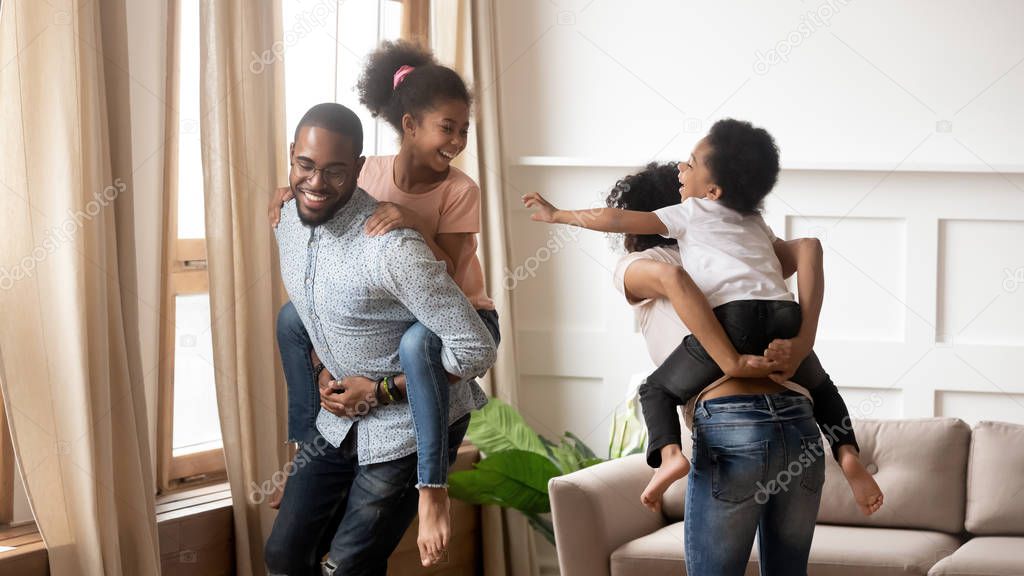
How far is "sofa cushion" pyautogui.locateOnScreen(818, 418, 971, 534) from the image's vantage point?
10.5ft

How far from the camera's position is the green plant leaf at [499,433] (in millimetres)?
3674

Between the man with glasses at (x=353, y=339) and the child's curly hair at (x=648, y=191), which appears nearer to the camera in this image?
the man with glasses at (x=353, y=339)

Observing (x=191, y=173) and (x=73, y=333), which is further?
(x=191, y=173)

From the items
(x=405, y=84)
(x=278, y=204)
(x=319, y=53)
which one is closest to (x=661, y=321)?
(x=405, y=84)

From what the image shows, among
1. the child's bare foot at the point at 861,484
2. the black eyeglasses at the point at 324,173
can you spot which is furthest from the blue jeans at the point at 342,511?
the child's bare foot at the point at 861,484

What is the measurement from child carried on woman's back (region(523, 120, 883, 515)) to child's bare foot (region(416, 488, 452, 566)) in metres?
0.37

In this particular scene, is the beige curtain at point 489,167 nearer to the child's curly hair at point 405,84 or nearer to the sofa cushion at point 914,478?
the sofa cushion at point 914,478

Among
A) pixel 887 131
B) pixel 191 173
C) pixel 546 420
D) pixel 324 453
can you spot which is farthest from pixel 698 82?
pixel 324 453

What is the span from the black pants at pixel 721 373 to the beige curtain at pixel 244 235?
139 cm

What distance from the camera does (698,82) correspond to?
4.05 m

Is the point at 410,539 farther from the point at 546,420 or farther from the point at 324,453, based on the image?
the point at 324,453

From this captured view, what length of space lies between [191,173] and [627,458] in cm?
161

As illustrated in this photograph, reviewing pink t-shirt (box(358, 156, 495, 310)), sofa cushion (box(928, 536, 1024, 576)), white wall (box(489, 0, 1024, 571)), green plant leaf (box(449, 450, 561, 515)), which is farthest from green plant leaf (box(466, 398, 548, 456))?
pink t-shirt (box(358, 156, 495, 310))

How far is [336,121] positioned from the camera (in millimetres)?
1892
